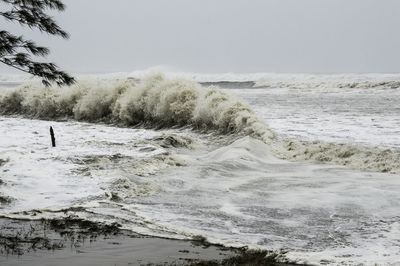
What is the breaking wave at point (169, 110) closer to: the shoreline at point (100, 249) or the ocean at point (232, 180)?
the ocean at point (232, 180)

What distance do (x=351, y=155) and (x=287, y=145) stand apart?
86.2 inches

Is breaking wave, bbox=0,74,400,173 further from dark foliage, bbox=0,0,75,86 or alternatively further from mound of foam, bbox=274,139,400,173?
dark foliage, bbox=0,0,75,86

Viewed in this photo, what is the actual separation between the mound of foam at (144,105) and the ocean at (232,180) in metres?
0.10

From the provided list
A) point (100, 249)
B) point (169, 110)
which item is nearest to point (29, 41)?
point (100, 249)

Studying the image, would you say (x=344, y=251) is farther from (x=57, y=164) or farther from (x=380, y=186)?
(x=57, y=164)

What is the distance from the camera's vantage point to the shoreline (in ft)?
16.3

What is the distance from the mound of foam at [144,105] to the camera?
56.6 feet

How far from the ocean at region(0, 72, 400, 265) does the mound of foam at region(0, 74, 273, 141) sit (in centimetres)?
10

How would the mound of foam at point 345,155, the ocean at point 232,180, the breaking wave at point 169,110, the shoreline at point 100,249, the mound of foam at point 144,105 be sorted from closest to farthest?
the shoreline at point 100,249 → the ocean at point 232,180 → the mound of foam at point 345,155 → the breaking wave at point 169,110 → the mound of foam at point 144,105

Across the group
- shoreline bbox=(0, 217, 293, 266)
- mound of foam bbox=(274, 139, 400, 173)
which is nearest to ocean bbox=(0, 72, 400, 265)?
mound of foam bbox=(274, 139, 400, 173)

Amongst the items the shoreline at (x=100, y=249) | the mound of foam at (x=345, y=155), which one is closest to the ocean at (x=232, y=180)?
the mound of foam at (x=345, y=155)

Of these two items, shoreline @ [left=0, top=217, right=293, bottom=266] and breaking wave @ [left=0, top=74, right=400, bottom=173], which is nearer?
shoreline @ [left=0, top=217, right=293, bottom=266]

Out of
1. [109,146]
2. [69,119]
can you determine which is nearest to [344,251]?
[109,146]

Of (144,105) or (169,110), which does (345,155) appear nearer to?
(169,110)
